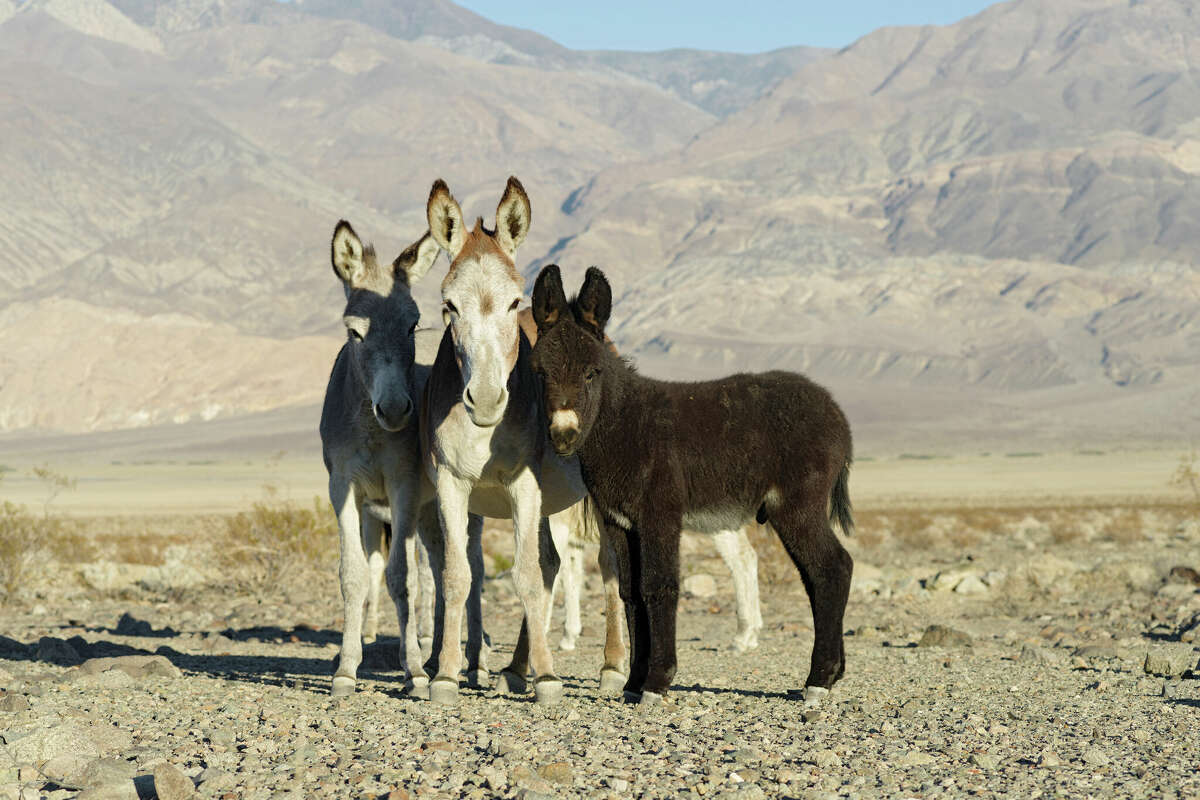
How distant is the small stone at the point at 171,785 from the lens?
21.5 ft

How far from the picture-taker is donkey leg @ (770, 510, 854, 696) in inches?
359

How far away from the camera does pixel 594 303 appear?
353 inches

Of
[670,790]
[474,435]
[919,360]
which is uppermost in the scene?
[919,360]

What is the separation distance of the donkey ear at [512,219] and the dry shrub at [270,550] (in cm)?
1246

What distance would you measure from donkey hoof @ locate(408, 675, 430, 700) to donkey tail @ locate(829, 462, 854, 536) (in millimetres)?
3235

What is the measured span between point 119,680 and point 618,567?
3.94 metres

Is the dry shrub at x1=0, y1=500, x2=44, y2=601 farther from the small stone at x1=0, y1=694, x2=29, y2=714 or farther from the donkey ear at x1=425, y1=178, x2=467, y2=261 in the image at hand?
the donkey ear at x1=425, y1=178, x2=467, y2=261

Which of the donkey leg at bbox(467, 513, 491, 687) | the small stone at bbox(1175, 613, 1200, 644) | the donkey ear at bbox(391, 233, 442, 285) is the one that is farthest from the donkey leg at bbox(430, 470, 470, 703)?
the small stone at bbox(1175, 613, 1200, 644)

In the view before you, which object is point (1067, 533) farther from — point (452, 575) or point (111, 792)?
point (111, 792)

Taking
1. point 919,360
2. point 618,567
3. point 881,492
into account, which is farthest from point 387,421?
point 919,360

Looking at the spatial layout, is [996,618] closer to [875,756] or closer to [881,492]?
[875,756]

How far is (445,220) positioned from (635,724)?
3.66 metres

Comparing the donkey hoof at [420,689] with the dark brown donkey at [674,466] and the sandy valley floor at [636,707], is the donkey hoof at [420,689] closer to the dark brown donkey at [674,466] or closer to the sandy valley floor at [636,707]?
the sandy valley floor at [636,707]

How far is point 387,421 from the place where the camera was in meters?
9.32
